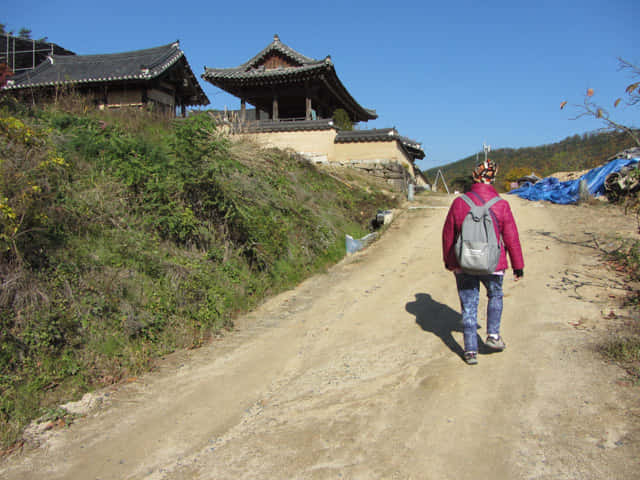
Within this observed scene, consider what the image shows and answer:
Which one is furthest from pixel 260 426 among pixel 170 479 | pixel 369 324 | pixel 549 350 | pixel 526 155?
pixel 526 155

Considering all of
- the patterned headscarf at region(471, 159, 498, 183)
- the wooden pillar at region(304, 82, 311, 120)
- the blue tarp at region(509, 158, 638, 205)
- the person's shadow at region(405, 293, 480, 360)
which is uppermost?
the wooden pillar at region(304, 82, 311, 120)

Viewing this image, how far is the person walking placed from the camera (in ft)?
12.6

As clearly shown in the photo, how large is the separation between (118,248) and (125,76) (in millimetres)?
17595

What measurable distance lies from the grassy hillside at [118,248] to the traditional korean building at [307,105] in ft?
36.1

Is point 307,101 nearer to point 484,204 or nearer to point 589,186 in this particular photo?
point 589,186

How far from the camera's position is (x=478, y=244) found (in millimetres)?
3684

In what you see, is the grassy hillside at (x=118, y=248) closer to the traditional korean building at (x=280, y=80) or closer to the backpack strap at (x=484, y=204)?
the backpack strap at (x=484, y=204)

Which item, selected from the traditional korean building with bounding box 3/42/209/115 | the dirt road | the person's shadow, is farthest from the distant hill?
the dirt road

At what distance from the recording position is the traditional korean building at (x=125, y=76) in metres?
19.7

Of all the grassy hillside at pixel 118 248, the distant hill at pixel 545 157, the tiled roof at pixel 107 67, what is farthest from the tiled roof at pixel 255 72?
the distant hill at pixel 545 157

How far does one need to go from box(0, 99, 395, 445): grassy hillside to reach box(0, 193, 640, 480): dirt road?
1.45 feet

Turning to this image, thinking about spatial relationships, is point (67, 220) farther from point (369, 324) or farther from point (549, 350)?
point (549, 350)

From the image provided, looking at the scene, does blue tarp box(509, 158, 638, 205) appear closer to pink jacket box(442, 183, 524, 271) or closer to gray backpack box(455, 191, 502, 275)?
pink jacket box(442, 183, 524, 271)

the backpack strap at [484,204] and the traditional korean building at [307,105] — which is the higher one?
the traditional korean building at [307,105]
